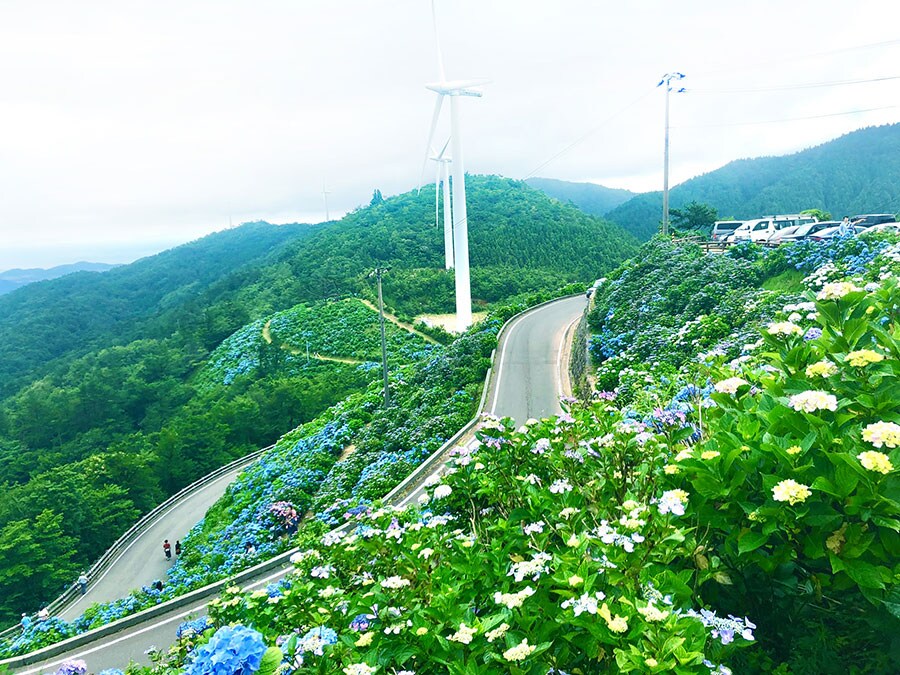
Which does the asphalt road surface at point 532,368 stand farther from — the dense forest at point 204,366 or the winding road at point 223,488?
the dense forest at point 204,366

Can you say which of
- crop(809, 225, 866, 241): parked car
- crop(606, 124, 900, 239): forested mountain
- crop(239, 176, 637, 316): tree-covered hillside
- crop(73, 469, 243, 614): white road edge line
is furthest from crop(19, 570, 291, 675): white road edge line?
crop(606, 124, 900, 239): forested mountain

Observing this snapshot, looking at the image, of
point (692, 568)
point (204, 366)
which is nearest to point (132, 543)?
point (692, 568)

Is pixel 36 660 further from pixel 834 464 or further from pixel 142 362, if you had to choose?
pixel 142 362

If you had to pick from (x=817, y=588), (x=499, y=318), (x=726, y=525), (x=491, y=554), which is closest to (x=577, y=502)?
(x=491, y=554)

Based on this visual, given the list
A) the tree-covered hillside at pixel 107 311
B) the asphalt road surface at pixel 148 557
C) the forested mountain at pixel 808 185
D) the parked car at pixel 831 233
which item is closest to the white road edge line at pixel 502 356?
the parked car at pixel 831 233

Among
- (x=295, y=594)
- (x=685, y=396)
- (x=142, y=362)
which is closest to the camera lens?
(x=295, y=594)

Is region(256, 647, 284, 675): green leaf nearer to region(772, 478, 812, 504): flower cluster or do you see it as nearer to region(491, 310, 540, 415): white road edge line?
region(772, 478, 812, 504): flower cluster

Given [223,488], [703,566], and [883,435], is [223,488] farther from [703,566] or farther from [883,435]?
[883,435]
